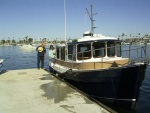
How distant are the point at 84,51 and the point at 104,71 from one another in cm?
208

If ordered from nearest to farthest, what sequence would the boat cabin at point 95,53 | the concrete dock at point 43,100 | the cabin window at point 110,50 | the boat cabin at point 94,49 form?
the concrete dock at point 43,100 → the boat cabin at point 95,53 → the boat cabin at point 94,49 → the cabin window at point 110,50

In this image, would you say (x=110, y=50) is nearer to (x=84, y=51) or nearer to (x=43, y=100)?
(x=84, y=51)

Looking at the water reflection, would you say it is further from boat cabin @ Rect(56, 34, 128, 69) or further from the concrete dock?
boat cabin @ Rect(56, 34, 128, 69)

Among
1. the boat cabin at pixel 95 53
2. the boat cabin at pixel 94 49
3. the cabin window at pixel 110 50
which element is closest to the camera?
the boat cabin at pixel 95 53

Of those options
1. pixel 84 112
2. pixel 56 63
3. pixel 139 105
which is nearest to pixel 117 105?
pixel 139 105

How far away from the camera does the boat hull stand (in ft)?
32.3

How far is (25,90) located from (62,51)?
5.46 meters

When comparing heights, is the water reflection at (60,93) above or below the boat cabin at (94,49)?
below

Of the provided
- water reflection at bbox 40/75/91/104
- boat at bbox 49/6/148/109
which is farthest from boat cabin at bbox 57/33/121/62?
water reflection at bbox 40/75/91/104

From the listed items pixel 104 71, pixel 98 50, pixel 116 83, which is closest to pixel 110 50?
pixel 98 50

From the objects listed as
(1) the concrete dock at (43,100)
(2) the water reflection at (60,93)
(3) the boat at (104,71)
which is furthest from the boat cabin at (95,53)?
(1) the concrete dock at (43,100)

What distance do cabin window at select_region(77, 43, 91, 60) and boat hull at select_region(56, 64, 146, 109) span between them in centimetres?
101

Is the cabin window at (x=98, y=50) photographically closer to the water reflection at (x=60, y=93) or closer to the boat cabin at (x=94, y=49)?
the boat cabin at (x=94, y=49)

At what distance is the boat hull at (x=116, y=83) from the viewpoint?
9.84m
